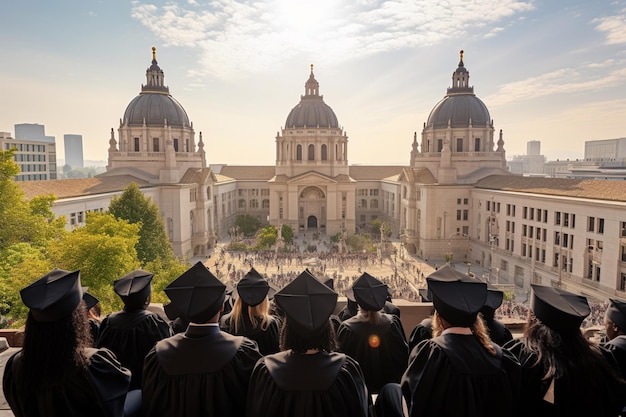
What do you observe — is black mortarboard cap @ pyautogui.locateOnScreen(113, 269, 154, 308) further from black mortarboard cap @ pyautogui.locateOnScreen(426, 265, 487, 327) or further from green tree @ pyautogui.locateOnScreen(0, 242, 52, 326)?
green tree @ pyautogui.locateOnScreen(0, 242, 52, 326)

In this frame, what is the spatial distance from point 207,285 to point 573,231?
147 feet

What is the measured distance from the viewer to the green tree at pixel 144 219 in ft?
134

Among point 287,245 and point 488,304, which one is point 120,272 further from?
point 287,245

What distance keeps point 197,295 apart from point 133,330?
2.48 meters

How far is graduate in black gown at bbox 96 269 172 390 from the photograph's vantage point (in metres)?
7.59

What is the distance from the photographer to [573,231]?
137ft

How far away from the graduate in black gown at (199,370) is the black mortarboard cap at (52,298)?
1288mm

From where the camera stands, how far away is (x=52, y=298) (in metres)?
5.00

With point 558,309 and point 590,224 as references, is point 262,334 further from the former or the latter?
point 590,224

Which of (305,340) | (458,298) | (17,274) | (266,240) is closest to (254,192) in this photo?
(266,240)

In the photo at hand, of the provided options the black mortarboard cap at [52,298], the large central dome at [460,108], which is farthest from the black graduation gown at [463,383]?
the large central dome at [460,108]

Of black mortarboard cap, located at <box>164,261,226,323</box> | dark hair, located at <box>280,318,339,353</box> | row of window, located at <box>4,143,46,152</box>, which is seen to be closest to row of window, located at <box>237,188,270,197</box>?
row of window, located at <box>4,143,46,152</box>

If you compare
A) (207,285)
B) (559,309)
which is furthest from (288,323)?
(559,309)

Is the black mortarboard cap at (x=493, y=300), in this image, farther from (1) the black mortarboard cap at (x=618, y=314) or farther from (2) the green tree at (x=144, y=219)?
(2) the green tree at (x=144, y=219)
